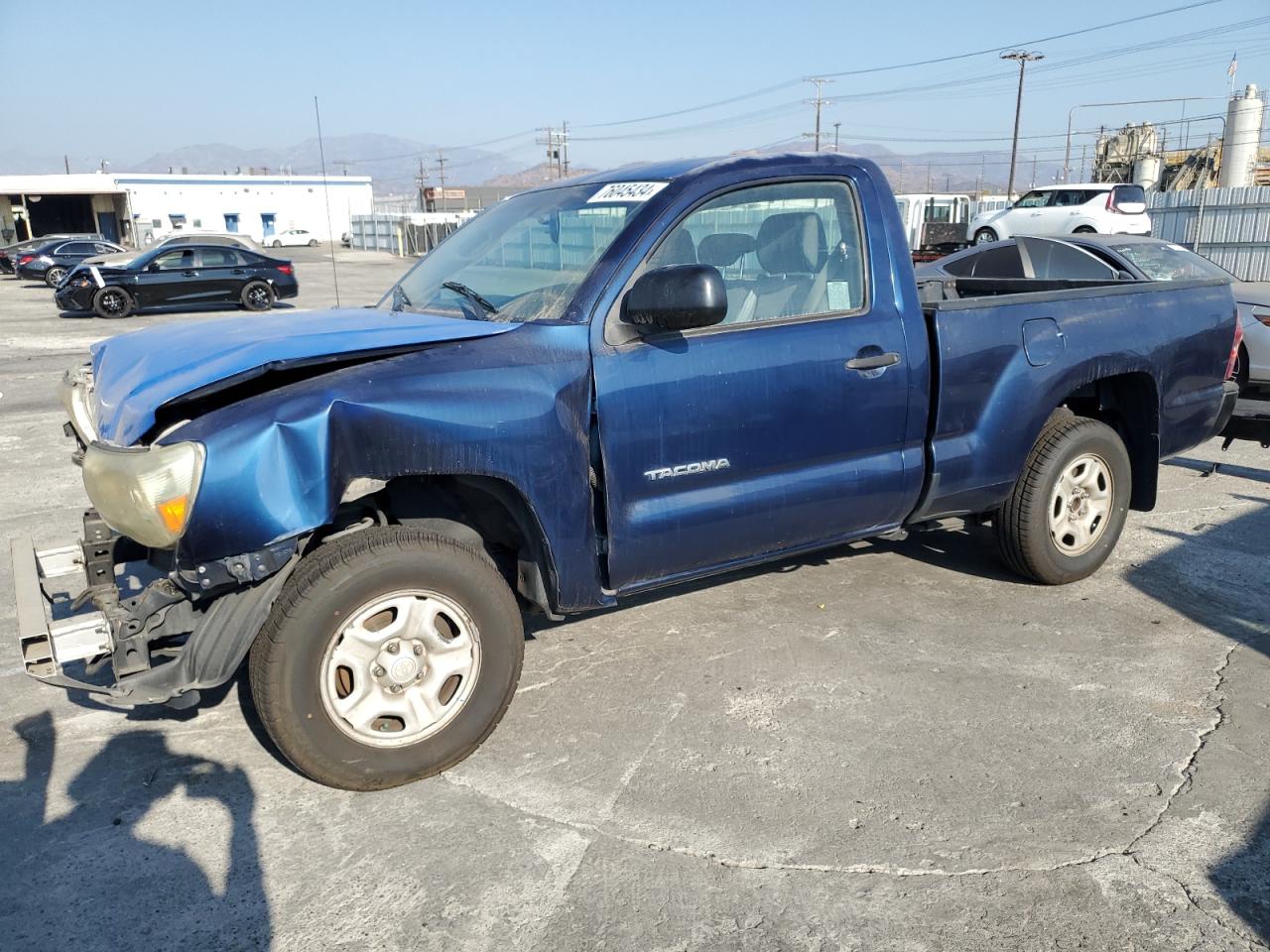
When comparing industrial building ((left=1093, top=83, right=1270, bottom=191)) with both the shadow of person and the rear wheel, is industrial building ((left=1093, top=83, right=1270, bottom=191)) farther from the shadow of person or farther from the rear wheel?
the shadow of person

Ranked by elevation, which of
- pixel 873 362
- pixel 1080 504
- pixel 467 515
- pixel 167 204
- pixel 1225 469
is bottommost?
pixel 1225 469

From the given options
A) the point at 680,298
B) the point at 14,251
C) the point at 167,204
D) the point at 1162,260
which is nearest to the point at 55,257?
the point at 14,251

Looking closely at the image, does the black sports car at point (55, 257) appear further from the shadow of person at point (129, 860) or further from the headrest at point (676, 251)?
the headrest at point (676, 251)

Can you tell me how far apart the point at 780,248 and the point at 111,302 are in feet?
68.7

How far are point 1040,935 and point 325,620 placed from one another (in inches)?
83.7

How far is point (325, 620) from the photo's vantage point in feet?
9.86

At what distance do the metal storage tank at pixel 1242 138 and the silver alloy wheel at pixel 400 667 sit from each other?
4639 centimetres

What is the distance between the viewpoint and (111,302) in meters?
21.2

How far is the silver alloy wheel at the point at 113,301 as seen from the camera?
21156 millimetres

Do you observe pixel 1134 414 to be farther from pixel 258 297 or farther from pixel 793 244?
pixel 258 297

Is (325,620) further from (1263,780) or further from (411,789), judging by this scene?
(1263,780)

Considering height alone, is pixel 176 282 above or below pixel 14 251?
below

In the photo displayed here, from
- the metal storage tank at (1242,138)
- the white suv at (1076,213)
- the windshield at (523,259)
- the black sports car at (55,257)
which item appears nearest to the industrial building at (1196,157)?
the metal storage tank at (1242,138)

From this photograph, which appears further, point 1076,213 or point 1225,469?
point 1076,213
